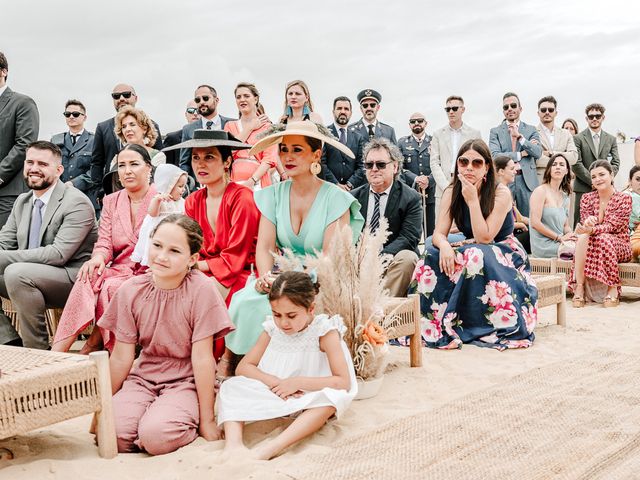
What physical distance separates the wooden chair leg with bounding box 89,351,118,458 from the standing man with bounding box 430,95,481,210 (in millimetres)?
5982

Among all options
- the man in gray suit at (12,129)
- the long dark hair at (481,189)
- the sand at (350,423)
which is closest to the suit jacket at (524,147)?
the sand at (350,423)

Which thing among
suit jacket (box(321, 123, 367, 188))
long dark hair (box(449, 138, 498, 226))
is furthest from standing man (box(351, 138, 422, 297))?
suit jacket (box(321, 123, 367, 188))

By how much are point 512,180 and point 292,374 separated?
16.5ft

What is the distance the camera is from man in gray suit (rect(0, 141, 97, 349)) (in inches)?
174

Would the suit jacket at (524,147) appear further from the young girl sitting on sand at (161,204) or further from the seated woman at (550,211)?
the young girl sitting on sand at (161,204)

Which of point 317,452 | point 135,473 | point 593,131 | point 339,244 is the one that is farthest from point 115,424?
point 593,131

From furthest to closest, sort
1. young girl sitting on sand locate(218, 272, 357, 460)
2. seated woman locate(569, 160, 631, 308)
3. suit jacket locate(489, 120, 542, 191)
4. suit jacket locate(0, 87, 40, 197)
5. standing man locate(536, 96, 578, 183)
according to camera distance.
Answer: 1. standing man locate(536, 96, 578, 183)
2. suit jacket locate(489, 120, 542, 191)
3. seated woman locate(569, 160, 631, 308)
4. suit jacket locate(0, 87, 40, 197)
5. young girl sitting on sand locate(218, 272, 357, 460)

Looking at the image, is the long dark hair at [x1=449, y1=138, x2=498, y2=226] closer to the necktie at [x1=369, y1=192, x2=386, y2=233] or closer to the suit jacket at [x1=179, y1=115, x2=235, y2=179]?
the necktie at [x1=369, y1=192, x2=386, y2=233]

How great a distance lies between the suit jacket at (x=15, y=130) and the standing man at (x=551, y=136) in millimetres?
5948

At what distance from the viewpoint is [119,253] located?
15.4 ft

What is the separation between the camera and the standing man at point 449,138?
8.30m

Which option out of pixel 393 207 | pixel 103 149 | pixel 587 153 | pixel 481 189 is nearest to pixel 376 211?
pixel 393 207

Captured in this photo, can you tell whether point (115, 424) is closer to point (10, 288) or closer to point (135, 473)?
point (135, 473)

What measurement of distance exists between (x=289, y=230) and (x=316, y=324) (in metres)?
0.92
